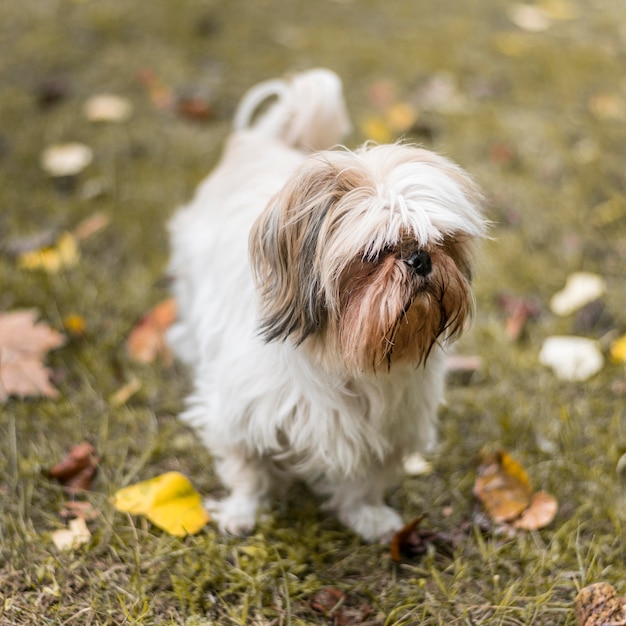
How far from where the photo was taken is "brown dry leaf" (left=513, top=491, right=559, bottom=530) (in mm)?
2566

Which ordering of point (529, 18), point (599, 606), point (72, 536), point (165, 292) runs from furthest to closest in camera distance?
point (529, 18)
point (165, 292)
point (72, 536)
point (599, 606)

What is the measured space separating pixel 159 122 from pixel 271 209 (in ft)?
10.0

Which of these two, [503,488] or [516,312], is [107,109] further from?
[503,488]

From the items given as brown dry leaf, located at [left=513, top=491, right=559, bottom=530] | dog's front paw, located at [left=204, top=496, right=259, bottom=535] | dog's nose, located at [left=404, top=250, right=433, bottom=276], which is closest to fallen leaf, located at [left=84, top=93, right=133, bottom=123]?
dog's front paw, located at [left=204, top=496, right=259, bottom=535]

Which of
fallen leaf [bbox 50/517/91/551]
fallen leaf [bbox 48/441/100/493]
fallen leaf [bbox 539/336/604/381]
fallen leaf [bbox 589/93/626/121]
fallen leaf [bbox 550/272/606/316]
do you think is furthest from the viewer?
fallen leaf [bbox 589/93/626/121]

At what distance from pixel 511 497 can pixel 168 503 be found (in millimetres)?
1192

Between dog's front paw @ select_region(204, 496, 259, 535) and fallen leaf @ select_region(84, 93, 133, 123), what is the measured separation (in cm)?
297

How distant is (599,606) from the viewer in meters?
2.18

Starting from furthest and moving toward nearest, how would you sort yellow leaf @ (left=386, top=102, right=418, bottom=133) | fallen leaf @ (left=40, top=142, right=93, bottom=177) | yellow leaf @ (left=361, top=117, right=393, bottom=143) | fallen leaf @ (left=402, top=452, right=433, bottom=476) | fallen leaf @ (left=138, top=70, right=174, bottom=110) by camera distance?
fallen leaf @ (left=138, top=70, right=174, bottom=110)
yellow leaf @ (left=386, top=102, right=418, bottom=133)
yellow leaf @ (left=361, top=117, right=393, bottom=143)
fallen leaf @ (left=40, top=142, right=93, bottom=177)
fallen leaf @ (left=402, top=452, right=433, bottom=476)

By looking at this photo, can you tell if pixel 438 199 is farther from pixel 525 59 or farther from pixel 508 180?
pixel 525 59

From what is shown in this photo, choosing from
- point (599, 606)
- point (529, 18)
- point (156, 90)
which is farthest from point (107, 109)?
point (599, 606)

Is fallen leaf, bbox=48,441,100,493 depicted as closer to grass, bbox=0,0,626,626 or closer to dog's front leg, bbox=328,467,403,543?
grass, bbox=0,0,626,626

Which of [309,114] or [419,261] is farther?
[309,114]

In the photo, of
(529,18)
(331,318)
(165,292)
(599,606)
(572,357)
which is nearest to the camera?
(331,318)
